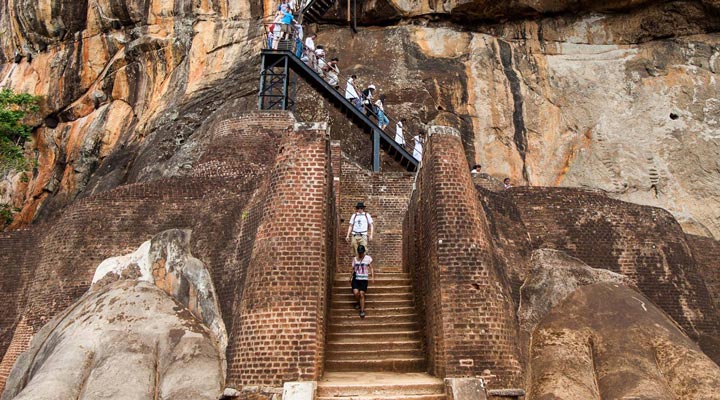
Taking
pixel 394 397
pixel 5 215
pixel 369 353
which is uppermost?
pixel 5 215

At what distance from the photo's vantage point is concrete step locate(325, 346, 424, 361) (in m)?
10.5

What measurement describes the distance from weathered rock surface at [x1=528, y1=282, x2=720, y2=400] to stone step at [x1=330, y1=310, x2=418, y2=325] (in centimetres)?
215

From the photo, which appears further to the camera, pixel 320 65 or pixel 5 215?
pixel 5 215

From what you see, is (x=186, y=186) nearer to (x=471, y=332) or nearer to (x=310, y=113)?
(x=471, y=332)

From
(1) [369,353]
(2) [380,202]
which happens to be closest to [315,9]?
(2) [380,202]

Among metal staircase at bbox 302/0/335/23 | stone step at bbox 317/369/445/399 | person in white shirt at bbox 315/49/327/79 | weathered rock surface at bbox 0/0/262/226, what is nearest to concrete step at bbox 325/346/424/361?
stone step at bbox 317/369/445/399

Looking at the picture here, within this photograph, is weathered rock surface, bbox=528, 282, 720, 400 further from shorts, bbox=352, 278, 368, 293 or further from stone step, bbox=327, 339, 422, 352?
shorts, bbox=352, 278, 368, 293

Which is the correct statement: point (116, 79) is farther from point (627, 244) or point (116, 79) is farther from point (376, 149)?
point (627, 244)

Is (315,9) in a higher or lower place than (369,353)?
higher

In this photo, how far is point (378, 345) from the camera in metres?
10.8

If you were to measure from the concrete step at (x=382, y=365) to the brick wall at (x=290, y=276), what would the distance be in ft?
1.96

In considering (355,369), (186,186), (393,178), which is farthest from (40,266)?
(393,178)

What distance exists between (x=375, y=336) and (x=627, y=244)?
6.05 metres

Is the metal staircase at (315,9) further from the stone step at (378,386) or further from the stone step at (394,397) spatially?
the stone step at (394,397)
